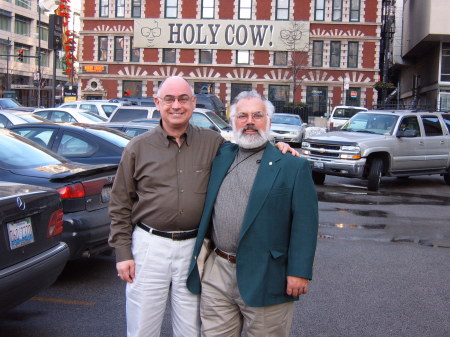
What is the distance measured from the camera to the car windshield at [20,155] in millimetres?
6012

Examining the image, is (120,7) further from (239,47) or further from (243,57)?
(243,57)

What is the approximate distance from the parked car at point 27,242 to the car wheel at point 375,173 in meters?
9.77

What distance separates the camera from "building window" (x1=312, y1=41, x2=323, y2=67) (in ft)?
155

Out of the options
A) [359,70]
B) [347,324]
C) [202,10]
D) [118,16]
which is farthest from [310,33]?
[347,324]

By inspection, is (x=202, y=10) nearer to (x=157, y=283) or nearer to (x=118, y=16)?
(x=118, y=16)

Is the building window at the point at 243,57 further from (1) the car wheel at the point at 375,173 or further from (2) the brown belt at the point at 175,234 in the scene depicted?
(2) the brown belt at the point at 175,234

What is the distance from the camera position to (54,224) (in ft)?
15.8

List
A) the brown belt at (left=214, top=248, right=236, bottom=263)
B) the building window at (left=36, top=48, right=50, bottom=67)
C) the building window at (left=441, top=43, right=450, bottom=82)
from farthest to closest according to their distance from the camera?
the building window at (left=36, top=48, right=50, bottom=67), the building window at (left=441, top=43, right=450, bottom=82), the brown belt at (left=214, top=248, right=236, bottom=263)

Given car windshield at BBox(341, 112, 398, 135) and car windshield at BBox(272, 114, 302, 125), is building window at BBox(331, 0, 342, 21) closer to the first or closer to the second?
car windshield at BBox(272, 114, 302, 125)

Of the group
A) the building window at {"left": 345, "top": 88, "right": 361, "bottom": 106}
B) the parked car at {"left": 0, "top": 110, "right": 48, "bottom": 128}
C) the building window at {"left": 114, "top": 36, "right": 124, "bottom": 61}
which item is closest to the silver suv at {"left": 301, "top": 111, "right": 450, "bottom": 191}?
the parked car at {"left": 0, "top": 110, "right": 48, "bottom": 128}

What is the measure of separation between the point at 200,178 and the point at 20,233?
163cm

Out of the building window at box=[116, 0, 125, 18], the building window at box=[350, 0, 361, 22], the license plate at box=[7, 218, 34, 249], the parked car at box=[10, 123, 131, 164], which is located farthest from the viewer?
the building window at box=[116, 0, 125, 18]

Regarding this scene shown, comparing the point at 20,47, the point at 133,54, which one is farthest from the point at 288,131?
the point at 20,47

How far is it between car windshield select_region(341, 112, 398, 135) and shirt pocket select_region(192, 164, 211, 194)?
1145 cm
